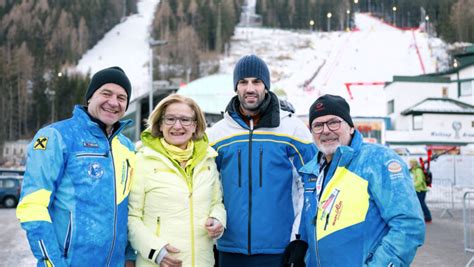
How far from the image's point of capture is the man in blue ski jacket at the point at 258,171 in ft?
11.3

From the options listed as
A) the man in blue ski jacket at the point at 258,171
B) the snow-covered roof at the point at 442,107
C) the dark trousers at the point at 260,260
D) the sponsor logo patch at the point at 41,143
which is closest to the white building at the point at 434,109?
the snow-covered roof at the point at 442,107

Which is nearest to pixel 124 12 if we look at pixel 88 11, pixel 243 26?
pixel 88 11

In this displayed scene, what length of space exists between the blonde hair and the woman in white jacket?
68 millimetres

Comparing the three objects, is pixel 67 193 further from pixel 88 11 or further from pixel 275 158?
pixel 88 11

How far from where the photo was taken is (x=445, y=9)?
313 ft

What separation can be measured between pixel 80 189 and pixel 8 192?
18.9 m

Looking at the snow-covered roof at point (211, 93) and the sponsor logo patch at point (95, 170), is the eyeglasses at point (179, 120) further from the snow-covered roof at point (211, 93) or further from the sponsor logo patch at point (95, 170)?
the snow-covered roof at point (211, 93)

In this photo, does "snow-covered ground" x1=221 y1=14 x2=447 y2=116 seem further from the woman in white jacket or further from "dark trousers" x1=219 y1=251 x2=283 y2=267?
the woman in white jacket

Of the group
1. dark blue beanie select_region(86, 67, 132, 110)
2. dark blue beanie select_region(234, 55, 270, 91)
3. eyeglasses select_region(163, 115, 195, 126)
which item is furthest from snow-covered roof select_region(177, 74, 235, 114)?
dark blue beanie select_region(86, 67, 132, 110)

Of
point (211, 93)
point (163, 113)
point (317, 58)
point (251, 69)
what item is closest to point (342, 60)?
point (317, 58)

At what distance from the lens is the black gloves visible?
3223 mm

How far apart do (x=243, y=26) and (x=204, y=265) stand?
355 ft

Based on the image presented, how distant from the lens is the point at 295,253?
3.23m

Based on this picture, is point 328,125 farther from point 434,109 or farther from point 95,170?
point 434,109
